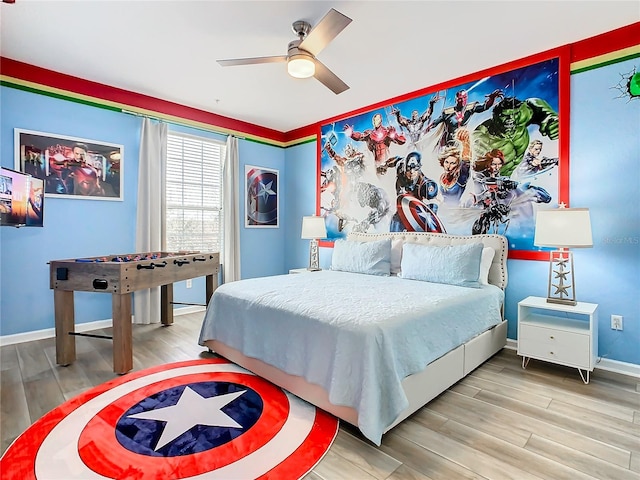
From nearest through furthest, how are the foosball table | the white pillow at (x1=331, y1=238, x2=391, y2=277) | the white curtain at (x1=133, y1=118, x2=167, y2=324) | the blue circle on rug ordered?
the blue circle on rug → the foosball table → the white pillow at (x1=331, y1=238, x2=391, y2=277) → the white curtain at (x1=133, y1=118, x2=167, y2=324)

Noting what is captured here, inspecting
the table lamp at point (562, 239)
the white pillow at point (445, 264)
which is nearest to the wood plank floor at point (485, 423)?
the table lamp at point (562, 239)

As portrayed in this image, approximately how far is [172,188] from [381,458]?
390 cm

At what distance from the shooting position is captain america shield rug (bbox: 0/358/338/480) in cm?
158

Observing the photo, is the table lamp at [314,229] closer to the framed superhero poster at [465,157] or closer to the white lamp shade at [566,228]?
the framed superhero poster at [465,157]

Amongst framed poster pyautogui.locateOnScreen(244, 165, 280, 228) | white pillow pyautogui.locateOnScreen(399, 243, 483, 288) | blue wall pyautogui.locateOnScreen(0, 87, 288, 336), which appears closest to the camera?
white pillow pyautogui.locateOnScreen(399, 243, 483, 288)

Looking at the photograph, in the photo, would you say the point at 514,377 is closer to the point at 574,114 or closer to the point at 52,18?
the point at 574,114

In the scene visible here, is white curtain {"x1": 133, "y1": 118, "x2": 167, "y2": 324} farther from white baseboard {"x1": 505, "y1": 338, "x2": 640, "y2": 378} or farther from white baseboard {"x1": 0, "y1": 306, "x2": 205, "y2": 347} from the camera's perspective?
white baseboard {"x1": 505, "y1": 338, "x2": 640, "y2": 378}

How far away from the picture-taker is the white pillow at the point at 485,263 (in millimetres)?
3102

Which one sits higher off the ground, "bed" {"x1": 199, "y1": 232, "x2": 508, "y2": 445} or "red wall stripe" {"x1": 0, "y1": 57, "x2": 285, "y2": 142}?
"red wall stripe" {"x1": 0, "y1": 57, "x2": 285, "y2": 142}

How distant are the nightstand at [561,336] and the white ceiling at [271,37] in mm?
2188

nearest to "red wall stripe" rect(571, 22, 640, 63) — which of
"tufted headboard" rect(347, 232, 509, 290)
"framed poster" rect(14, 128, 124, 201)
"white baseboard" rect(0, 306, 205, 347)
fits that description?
"tufted headboard" rect(347, 232, 509, 290)

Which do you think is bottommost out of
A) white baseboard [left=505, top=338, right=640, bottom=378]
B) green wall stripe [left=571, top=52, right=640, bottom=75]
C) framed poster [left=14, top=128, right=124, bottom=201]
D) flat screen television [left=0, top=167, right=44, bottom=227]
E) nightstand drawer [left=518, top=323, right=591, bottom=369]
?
white baseboard [left=505, top=338, right=640, bottom=378]

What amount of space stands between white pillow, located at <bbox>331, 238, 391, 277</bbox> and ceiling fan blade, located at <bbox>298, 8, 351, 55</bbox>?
2.09 metres

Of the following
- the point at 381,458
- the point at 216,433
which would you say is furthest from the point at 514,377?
the point at 216,433
